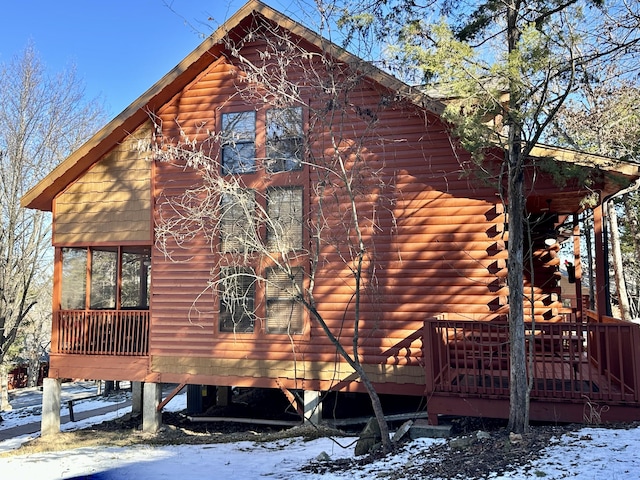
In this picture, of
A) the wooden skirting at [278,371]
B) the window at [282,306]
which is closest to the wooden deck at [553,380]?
the wooden skirting at [278,371]

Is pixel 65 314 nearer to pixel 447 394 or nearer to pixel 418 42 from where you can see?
pixel 447 394

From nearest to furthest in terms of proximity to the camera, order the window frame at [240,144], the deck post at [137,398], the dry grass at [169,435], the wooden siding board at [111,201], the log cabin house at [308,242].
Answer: the log cabin house at [308,242], the dry grass at [169,435], the window frame at [240,144], the wooden siding board at [111,201], the deck post at [137,398]

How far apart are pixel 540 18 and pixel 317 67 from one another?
13.7ft

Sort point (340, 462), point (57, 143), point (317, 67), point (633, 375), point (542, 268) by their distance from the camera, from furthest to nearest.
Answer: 1. point (57, 143)
2. point (542, 268)
3. point (317, 67)
4. point (340, 462)
5. point (633, 375)

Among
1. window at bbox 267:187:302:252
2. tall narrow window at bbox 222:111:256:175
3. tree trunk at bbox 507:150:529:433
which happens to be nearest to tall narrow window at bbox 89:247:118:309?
tall narrow window at bbox 222:111:256:175

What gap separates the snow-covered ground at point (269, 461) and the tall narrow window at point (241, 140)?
5.11 metres

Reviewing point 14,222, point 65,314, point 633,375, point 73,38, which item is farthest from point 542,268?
point 73,38

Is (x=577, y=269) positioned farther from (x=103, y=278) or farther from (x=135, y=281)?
(x=135, y=281)

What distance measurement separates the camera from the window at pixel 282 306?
966cm

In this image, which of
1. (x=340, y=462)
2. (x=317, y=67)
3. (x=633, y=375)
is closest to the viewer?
(x=633, y=375)

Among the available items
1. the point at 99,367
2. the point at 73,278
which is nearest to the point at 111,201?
the point at 73,278

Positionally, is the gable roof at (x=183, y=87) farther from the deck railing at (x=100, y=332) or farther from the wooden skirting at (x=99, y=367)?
the wooden skirting at (x=99, y=367)

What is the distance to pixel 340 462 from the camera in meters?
6.87

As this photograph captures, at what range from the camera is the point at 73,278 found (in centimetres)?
1257
